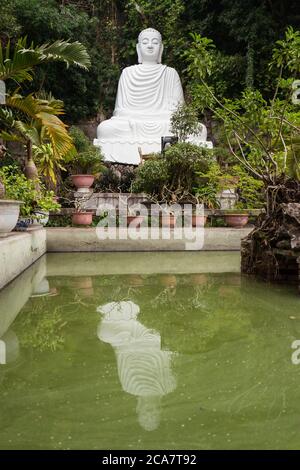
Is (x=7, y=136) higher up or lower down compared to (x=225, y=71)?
lower down

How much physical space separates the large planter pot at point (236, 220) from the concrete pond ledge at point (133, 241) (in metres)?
0.70

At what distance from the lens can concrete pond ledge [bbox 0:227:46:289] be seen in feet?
12.3

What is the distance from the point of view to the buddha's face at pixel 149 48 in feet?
43.0

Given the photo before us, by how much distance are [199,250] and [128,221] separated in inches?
50.8

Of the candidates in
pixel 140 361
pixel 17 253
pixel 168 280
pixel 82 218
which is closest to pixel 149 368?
pixel 140 361

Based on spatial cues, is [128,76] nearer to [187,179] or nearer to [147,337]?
[187,179]

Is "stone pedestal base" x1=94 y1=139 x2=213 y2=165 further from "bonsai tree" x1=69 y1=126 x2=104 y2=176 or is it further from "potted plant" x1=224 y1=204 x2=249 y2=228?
"potted plant" x1=224 y1=204 x2=249 y2=228

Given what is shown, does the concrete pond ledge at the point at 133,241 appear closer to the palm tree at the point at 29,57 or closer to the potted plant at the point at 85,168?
the palm tree at the point at 29,57

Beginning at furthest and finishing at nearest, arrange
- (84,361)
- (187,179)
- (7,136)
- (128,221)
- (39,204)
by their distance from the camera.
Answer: (187,179) < (128,221) < (7,136) < (39,204) < (84,361)

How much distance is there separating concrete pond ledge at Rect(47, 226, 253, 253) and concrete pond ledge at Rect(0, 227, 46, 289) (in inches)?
28.0

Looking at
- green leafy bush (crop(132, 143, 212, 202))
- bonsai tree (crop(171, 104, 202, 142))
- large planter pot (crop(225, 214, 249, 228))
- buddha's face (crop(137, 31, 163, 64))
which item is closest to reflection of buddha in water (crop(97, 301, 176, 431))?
large planter pot (crop(225, 214, 249, 228))

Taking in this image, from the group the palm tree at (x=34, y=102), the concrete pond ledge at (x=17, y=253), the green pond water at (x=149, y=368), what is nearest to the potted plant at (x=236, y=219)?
the palm tree at (x=34, y=102)

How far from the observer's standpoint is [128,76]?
13.1 m

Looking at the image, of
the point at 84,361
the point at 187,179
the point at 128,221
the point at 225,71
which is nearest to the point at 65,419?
the point at 84,361
